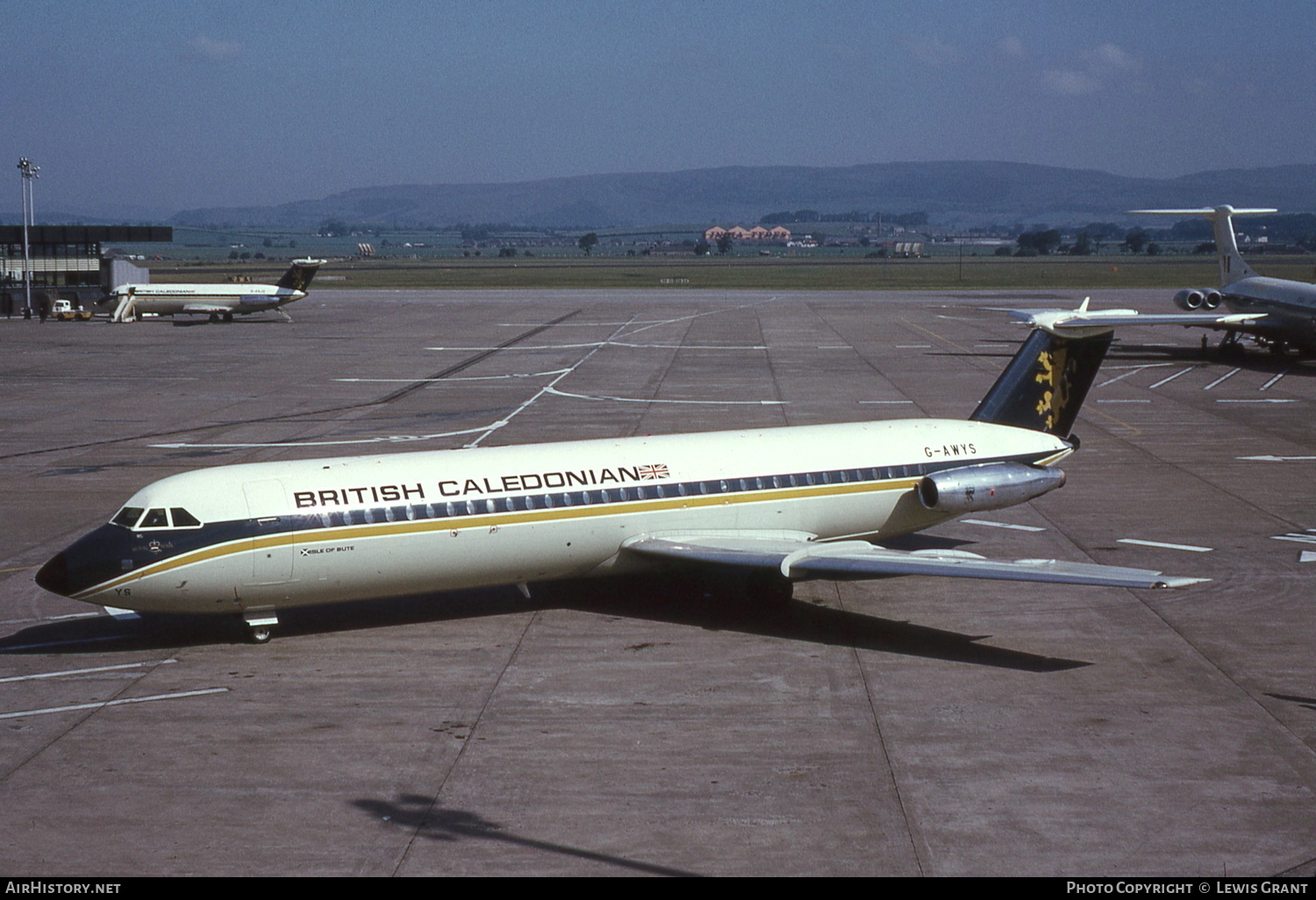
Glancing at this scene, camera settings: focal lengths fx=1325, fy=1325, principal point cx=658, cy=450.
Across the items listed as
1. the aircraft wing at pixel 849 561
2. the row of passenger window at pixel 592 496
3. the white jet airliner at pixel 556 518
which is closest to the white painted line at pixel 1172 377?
the white jet airliner at pixel 556 518

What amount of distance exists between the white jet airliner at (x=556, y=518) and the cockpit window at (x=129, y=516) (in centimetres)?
5

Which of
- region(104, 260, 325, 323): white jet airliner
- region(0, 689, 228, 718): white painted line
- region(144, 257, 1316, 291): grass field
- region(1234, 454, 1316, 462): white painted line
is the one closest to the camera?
region(0, 689, 228, 718): white painted line

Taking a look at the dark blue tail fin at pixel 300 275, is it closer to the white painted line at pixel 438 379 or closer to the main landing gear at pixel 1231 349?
the white painted line at pixel 438 379

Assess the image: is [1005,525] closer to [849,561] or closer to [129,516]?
[849,561]

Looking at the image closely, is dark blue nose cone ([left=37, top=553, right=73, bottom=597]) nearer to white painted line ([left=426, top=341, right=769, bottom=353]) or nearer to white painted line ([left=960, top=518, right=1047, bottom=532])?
white painted line ([left=960, top=518, right=1047, bottom=532])

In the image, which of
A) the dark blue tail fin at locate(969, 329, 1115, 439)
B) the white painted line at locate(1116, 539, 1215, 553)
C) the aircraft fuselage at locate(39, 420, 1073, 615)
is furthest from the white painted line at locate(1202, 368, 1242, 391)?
the aircraft fuselage at locate(39, 420, 1073, 615)

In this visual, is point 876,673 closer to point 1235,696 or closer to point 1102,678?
point 1102,678

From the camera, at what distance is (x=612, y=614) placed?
947 inches

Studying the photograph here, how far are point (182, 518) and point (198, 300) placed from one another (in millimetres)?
77950

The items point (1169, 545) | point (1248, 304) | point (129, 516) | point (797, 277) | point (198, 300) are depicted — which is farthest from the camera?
→ point (797, 277)

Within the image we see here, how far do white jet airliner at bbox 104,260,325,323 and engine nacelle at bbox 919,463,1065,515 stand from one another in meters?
74.3

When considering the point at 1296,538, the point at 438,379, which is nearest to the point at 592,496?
the point at 1296,538

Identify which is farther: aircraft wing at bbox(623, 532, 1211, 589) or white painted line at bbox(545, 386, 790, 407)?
white painted line at bbox(545, 386, 790, 407)

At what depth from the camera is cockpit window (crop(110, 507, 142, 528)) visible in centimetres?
2127
